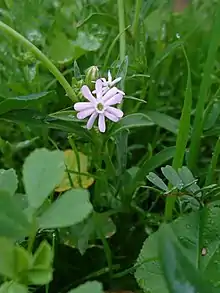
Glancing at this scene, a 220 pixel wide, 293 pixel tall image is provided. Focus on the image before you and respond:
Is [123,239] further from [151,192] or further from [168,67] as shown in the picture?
[168,67]

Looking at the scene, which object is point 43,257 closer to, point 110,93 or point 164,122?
point 110,93

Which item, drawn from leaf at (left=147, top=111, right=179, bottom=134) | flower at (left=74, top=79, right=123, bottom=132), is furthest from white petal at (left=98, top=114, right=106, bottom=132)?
leaf at (left=147, top=111, right=179, bottom=134)

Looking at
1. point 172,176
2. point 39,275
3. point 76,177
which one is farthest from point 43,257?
point 76,177

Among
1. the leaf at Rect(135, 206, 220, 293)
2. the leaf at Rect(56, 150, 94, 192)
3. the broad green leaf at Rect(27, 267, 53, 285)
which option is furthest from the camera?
the leaf at Rect(56, 150, 94, 192)

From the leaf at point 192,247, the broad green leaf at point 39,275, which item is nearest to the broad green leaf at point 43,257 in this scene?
the broad green leaf at point 39,275

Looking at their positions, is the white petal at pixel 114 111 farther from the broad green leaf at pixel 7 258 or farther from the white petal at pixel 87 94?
the broad green leaf at pixel 7 258

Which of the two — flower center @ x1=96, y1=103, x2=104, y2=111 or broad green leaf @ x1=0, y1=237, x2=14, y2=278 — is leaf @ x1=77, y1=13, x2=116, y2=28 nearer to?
flower center @ x1=96, y1=103, x2=104, y2=111
